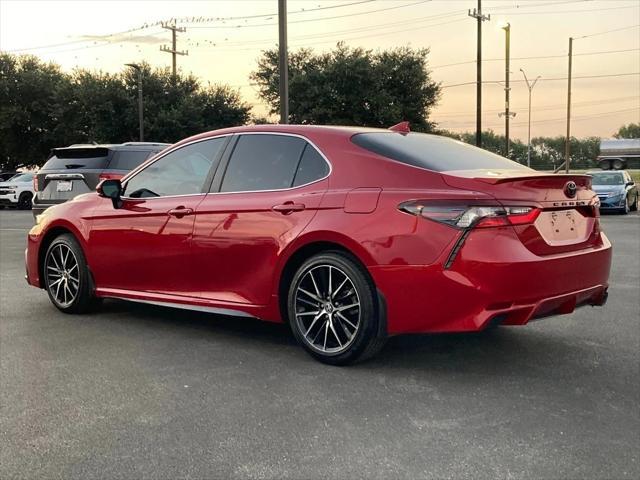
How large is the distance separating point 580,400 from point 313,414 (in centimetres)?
156

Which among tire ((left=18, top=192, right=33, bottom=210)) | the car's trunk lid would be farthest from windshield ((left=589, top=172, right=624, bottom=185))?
tire ((left=18, top=192, right=33, bottom=210))

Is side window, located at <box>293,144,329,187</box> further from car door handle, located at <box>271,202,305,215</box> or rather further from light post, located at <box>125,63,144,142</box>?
light post, located at <box>125,63,144,142</box>

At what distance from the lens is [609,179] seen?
21969mm

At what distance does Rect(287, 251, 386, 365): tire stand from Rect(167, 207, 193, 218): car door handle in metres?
1.13

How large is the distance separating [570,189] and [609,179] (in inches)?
765

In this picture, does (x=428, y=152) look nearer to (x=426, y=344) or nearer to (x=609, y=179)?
(x=426, y=344)

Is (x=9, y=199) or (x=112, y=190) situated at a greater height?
(x=112, y=190)

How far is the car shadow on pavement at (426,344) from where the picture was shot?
4.52 m

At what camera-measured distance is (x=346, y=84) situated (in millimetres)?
39312

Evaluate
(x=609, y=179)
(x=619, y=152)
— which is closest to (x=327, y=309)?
(x=609, y=179)

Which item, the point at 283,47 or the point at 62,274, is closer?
the point at 62,274

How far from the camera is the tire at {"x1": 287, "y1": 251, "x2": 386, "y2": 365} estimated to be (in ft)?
13.8

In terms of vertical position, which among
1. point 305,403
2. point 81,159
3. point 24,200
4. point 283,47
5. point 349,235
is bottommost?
point 305,403

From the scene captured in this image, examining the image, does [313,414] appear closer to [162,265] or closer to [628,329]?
[162,265]
